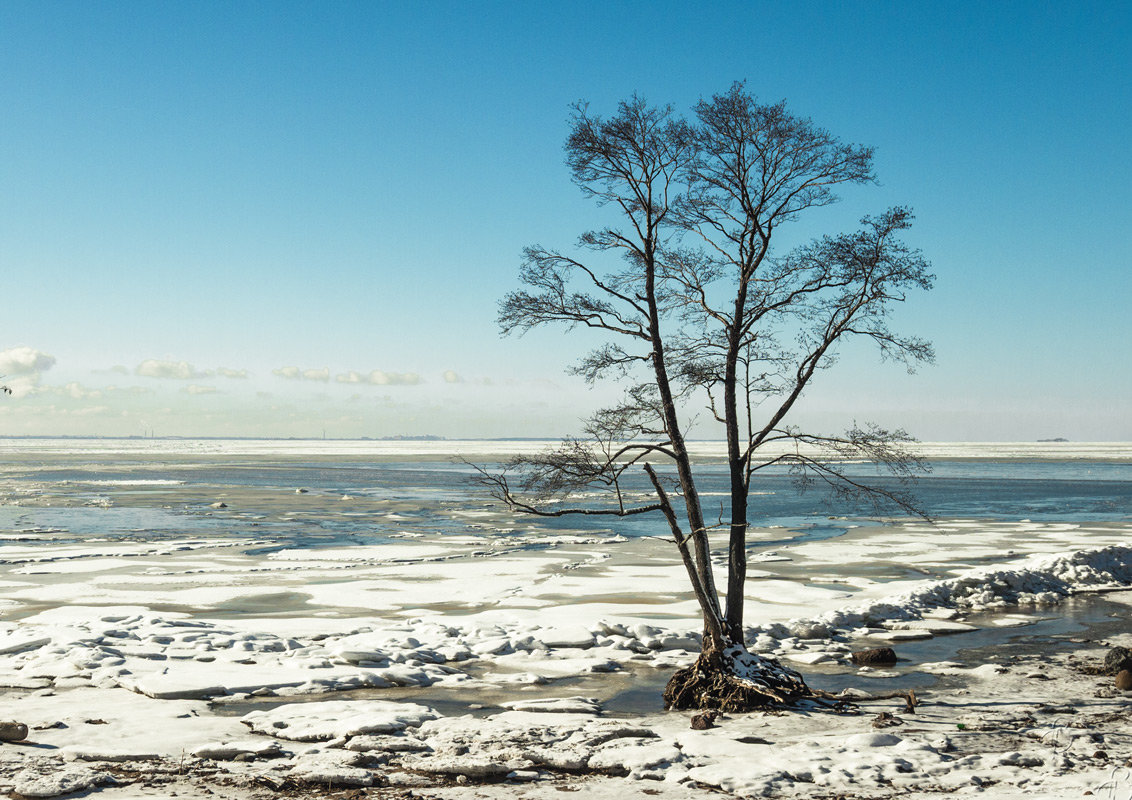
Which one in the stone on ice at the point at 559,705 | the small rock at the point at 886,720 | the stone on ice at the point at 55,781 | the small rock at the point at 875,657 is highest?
the stone on ice at the point at 55,781

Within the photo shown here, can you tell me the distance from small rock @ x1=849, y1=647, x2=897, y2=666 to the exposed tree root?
2.87 m

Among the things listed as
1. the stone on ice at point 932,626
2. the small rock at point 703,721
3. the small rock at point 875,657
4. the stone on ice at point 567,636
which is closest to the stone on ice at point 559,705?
the small rock at point 703,721

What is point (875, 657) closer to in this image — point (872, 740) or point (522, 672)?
point (872, 740)

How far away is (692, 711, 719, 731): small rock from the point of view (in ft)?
34.2

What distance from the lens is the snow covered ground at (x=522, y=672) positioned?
8820 millimetres

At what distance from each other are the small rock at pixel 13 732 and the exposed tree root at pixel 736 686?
722 centimetres

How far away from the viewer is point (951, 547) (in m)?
28.9

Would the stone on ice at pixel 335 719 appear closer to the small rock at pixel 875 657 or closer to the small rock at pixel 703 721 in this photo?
the small rock at pixel 703 721

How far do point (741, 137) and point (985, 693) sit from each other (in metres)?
7.91

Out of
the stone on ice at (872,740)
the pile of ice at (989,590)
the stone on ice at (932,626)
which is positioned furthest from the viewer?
the stone on ice at (932,626)

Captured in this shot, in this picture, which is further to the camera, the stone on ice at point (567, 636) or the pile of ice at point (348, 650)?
the stone on ice at point (567, 636)

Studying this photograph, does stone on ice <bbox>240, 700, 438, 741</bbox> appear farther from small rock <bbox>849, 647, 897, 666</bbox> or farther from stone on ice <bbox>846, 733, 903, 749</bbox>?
small rock <bbox>849, 647, 897, 666</bbox>

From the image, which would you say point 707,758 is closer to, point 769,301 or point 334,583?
point 769,301

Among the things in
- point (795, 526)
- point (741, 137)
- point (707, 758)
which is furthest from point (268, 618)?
point (795, 526)
